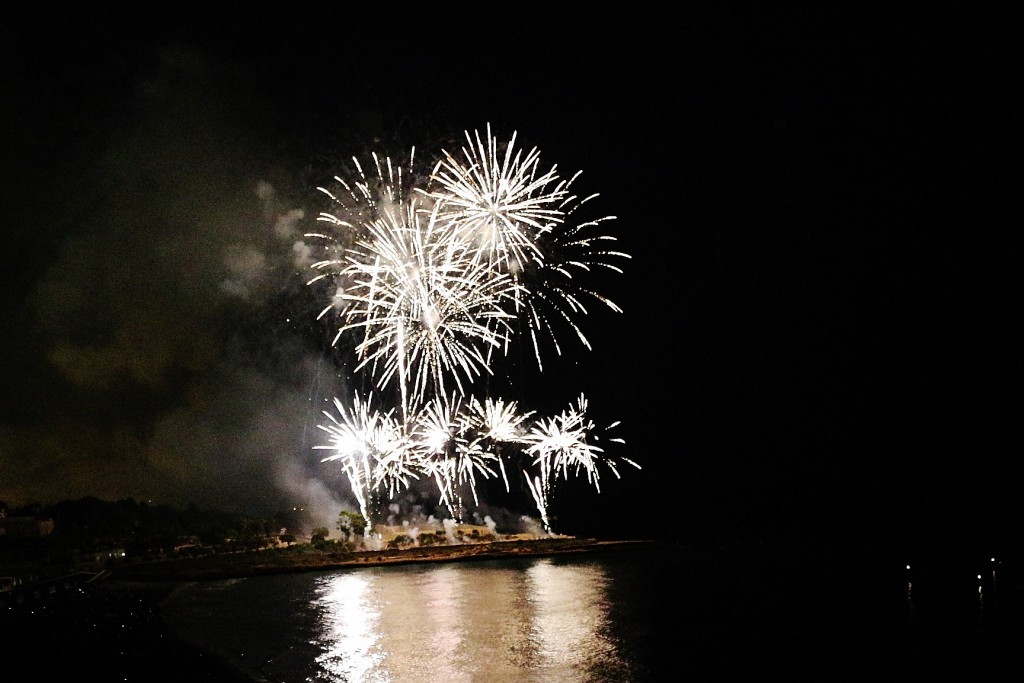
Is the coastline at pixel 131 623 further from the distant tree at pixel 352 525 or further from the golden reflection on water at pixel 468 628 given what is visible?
the distant tree at pixel 352 525

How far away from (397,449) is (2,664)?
18567 millimetres

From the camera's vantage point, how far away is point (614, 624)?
14555mm

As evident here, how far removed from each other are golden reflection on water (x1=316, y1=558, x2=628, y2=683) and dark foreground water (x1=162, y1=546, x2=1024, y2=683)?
0.05 metres

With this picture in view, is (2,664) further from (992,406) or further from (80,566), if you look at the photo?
(992,406)

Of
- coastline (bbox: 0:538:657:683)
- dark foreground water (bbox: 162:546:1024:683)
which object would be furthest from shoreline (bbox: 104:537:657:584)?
dark foreground water (bbox: 162:546:1024:683)

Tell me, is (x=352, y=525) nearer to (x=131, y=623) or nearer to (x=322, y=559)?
(x=322, y=559)

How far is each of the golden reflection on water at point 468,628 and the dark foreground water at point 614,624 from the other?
48mm

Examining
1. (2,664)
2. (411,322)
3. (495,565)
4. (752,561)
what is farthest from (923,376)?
(2,664)

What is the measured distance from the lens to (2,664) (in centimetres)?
1096

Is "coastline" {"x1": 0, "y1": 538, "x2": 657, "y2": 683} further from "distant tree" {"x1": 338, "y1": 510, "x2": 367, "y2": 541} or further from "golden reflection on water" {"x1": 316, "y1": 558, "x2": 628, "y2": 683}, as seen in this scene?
"distant tree" {"x1": 338, "y1": 510, "x2": 367, "y2": 541}

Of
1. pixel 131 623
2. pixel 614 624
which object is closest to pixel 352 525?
pixel 131 623

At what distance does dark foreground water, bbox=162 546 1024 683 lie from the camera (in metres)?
11.3

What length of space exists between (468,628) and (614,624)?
9.56 feet

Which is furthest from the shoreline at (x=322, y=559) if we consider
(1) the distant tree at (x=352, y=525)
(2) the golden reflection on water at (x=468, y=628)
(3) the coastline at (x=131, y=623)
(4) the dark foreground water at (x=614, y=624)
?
(1) the distant tree at (x=352, y=525)
